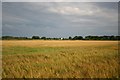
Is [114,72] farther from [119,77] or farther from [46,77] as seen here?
[46,77]

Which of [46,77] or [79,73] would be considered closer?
[46,77]

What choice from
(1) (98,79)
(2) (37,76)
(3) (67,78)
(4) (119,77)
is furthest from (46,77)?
(4) (119,77)

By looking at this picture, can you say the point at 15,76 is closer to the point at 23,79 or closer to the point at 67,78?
the point at 23,79

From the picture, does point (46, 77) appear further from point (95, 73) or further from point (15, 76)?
point (95, 73)

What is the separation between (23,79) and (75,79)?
1.91 meters

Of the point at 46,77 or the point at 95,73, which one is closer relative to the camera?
the point at 46,77

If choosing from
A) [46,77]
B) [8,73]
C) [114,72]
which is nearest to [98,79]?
[114,72]

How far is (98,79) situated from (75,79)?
85cm

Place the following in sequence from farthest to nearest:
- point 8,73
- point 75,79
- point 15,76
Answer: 1. point 8,73
2. point 15,76
3. point 75,79

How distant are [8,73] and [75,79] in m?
2.95

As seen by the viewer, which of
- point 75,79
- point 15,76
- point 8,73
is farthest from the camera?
point 8,73

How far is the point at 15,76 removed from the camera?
730 cm

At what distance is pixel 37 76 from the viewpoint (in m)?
7.07

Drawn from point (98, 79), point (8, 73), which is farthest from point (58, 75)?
point (8, 73)
